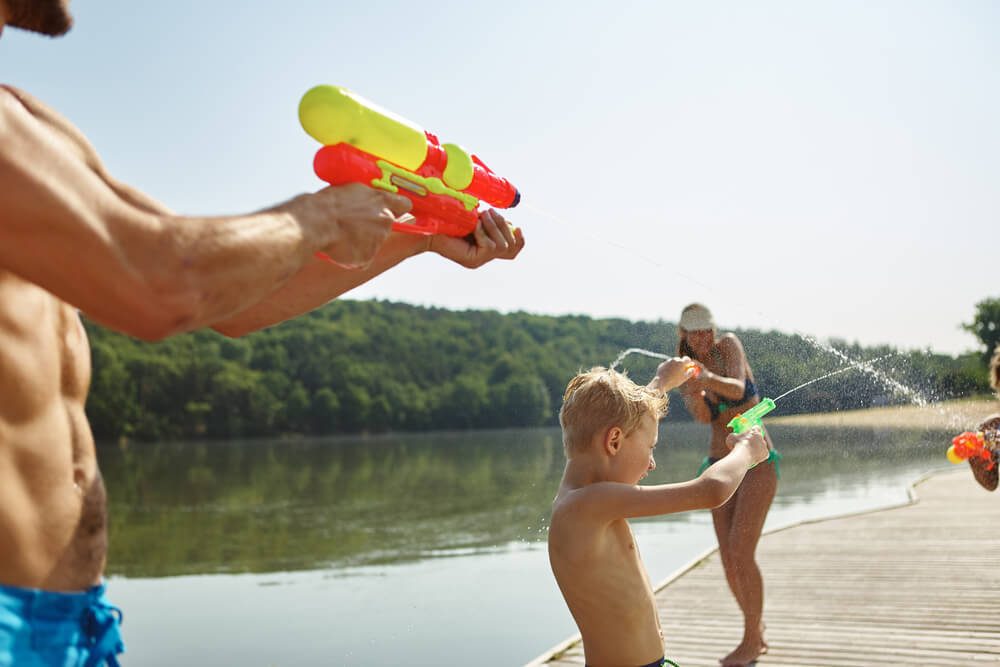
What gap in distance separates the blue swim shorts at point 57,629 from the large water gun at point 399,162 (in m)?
0.81

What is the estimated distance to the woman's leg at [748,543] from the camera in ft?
16.5

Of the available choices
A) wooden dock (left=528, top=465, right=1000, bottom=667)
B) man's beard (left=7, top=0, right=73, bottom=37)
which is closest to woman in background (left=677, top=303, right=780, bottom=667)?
wooden dock (left=528, top=465, right=1000, bottom=667)

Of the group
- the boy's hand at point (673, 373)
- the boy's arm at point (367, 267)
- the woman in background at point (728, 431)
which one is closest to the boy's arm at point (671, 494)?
the boy's hand at point (673, 373)

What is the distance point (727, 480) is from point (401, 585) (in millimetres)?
10986

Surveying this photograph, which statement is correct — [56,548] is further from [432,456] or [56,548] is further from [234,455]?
[234,455]

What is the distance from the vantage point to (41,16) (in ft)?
4.93

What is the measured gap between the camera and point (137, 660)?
9.41m

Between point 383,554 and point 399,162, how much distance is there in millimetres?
15385

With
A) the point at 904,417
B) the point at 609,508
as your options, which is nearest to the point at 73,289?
the point at 609,508

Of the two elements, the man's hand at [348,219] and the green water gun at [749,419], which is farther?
the green water gun at [749,419]

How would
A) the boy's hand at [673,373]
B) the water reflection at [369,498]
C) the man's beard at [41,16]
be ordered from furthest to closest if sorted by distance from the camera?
the water reflection at [369,498] → the boy's hand at [673,373] → the man's beard at [41,16]

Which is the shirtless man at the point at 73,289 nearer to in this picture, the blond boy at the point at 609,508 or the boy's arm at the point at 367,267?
the boy's arm at the point at 367,267

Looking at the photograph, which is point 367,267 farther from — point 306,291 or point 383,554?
point 383,554

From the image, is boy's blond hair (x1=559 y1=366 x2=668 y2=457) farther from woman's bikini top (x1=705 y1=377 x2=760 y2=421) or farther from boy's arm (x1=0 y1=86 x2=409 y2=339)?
woman's bikini top (x1=705 y1=377 x2=760 y2=421)
